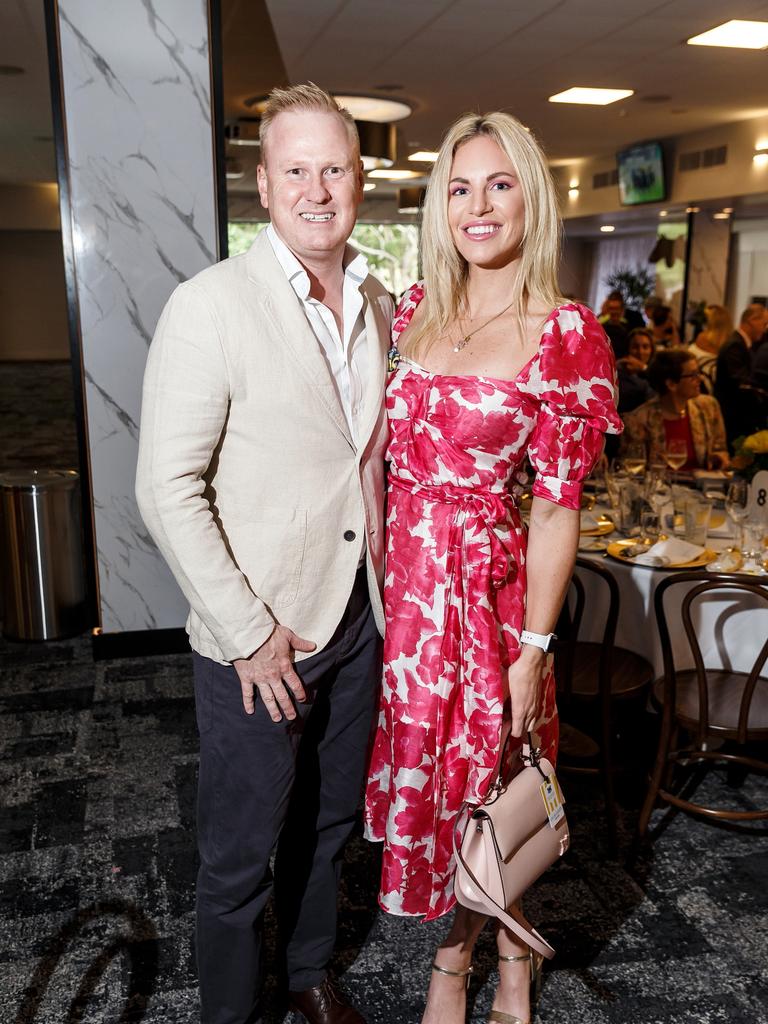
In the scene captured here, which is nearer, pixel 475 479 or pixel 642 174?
pixel 475 479

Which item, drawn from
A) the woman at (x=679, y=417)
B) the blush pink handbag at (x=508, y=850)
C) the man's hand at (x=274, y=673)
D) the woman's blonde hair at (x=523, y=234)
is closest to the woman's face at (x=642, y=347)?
the woman at (x=679, y=417)

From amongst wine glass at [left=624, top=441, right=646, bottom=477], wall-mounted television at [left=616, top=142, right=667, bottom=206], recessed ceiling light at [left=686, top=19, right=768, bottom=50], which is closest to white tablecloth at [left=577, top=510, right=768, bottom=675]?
wine glass at [left=624, top=441, right=646, bottom=477]

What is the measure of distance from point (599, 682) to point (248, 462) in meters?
1.60

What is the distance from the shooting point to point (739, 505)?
317 cm

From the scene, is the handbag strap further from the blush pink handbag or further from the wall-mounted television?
the wall-mounted television

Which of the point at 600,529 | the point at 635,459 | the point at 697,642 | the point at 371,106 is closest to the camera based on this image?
the point at 697,642

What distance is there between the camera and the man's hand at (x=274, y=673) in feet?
5.51

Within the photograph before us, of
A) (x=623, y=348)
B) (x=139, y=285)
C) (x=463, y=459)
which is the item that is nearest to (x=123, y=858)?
(x=463, y=459)

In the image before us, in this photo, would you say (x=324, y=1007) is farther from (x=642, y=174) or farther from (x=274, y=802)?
(x=642, y=174)

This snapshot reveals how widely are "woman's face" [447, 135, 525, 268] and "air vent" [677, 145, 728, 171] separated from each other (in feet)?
31.2

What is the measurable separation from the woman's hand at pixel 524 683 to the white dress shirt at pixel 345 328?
0.57m

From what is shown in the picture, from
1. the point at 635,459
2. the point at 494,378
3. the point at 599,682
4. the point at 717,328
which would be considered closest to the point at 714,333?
the point at 717,328

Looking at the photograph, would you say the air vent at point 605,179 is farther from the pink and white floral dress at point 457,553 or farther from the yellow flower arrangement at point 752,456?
the pink and white floral dress at point 457,553

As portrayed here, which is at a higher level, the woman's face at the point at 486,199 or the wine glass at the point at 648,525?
the woman's face at the point at 486,199
